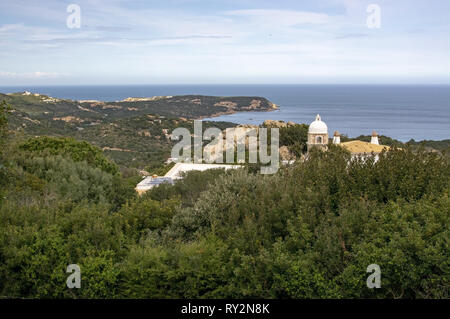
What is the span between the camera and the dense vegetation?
4.79 metres

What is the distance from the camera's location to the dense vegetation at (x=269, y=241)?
4.79m

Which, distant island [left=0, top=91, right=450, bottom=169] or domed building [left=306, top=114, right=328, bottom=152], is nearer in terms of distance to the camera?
domed building [left=306, top=114, right=328, bottom=152]

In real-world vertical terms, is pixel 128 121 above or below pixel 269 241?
above

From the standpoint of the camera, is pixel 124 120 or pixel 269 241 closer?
pixel 269 241

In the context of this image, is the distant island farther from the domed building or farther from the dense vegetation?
the dense vegetation

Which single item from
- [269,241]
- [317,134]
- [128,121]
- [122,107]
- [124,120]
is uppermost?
[122,107]

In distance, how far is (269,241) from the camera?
596 cm

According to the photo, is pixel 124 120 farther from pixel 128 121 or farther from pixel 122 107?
pixel 122 107

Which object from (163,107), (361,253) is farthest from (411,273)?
(163,107)

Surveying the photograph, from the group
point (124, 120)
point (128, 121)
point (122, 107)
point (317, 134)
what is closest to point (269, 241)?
point (317, 134)

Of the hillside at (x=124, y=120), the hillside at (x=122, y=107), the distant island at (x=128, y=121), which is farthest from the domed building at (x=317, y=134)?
the hillside at (x=122, y=107)

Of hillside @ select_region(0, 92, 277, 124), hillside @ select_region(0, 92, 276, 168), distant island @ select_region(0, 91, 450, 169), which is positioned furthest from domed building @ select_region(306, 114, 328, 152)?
hillside @ select_region(0, 92, 277, 124)

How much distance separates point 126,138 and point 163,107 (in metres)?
50.2

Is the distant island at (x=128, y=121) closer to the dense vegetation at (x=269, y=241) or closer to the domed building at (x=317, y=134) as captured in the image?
the domed building at (x=317, y=134)
